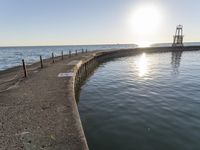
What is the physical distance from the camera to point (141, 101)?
9844mm

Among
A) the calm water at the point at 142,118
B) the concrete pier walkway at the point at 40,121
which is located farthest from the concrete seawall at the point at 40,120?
the calm water at the point at 142,118

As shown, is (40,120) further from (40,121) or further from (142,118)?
(142,118)

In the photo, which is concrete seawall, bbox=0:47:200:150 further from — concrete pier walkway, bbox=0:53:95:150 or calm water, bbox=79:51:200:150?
calm water, bbox=79:51:200:150

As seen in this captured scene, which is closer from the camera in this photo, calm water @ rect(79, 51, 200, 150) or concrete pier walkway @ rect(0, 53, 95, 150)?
concrete pier walkway @ rect(0, 53, 95, 150)

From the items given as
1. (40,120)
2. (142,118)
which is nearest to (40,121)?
(40,120)

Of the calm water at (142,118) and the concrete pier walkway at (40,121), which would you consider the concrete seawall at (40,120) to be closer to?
the concrete pier walkway at (40,121)

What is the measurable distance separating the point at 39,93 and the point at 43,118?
286cm

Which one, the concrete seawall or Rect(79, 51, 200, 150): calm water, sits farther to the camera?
Rect(79, 51, 200, 150): calm water

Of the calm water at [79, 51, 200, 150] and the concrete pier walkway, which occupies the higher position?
the concrete pier walkway

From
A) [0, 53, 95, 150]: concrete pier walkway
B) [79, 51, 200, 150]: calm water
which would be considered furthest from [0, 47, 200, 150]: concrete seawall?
[79, 51, 200, 150]: calm water

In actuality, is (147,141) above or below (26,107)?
below

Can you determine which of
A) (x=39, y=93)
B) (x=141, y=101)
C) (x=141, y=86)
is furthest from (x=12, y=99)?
(x=141, y=86)

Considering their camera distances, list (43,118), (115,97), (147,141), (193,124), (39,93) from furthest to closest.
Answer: (115,97)
(39,93)
(193,124)
(147,141)
(43,118)

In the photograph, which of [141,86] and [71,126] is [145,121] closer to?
[71,126]
